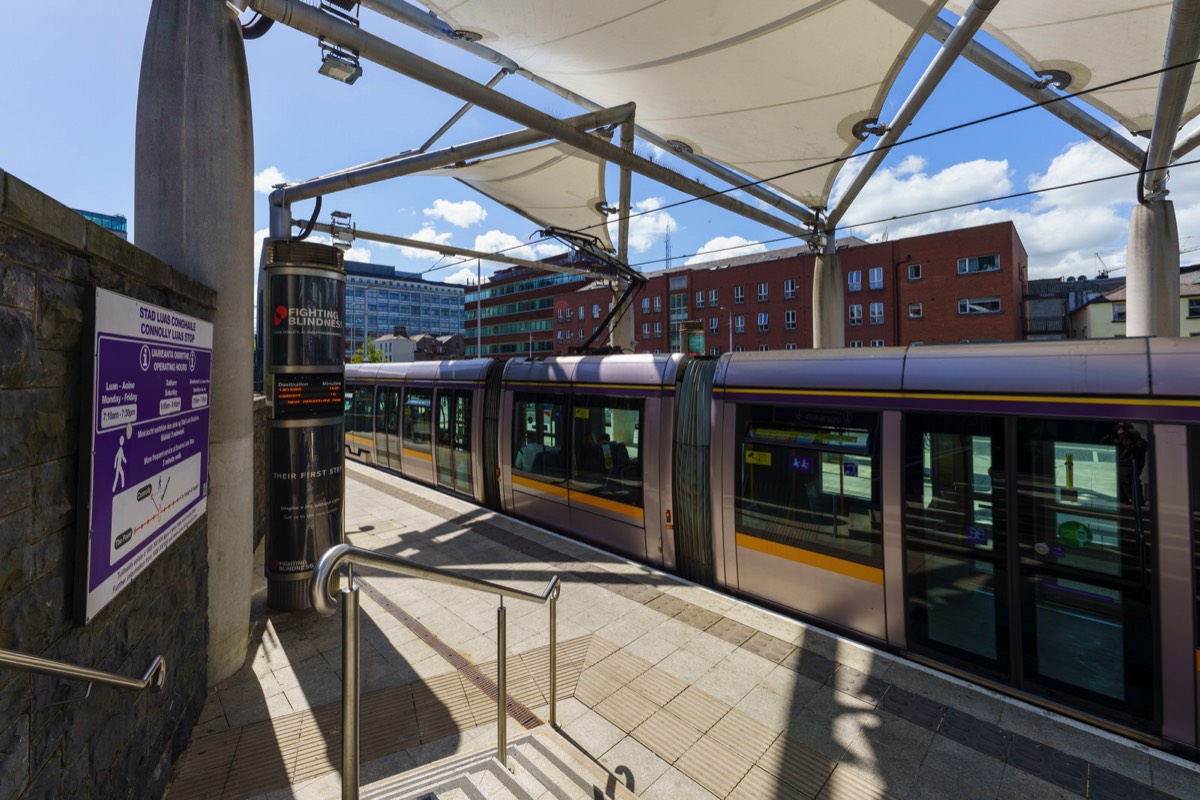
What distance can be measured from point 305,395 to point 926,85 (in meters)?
12.7

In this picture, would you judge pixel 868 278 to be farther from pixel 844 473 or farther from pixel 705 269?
pixel 844 473

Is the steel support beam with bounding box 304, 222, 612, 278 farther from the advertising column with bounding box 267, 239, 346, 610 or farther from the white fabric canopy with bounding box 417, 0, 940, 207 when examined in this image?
the advertising column with bounding box 267, 239, 346, 610

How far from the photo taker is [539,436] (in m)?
8.95

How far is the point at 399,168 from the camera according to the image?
32.2ft

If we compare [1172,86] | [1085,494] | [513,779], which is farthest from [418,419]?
[1172,86]

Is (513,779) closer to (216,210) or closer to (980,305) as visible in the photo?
(216,210)

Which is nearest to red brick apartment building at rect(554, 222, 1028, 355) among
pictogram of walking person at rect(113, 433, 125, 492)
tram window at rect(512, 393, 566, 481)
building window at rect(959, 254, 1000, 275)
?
building window at rect(959, 254, 1000, 275)

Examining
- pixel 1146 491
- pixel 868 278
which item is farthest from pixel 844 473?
pixel 868 278

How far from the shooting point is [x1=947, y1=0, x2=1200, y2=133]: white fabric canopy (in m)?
9.83

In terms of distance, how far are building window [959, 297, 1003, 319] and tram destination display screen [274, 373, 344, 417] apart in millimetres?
48620

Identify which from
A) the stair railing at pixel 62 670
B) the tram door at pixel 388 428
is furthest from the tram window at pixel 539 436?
the stair railing at pixel 62 670

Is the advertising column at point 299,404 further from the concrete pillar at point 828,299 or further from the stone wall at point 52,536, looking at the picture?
the concrete pillar at point 828,299

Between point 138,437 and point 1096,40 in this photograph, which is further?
point 1096,40

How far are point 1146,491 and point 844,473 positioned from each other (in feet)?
6.96
